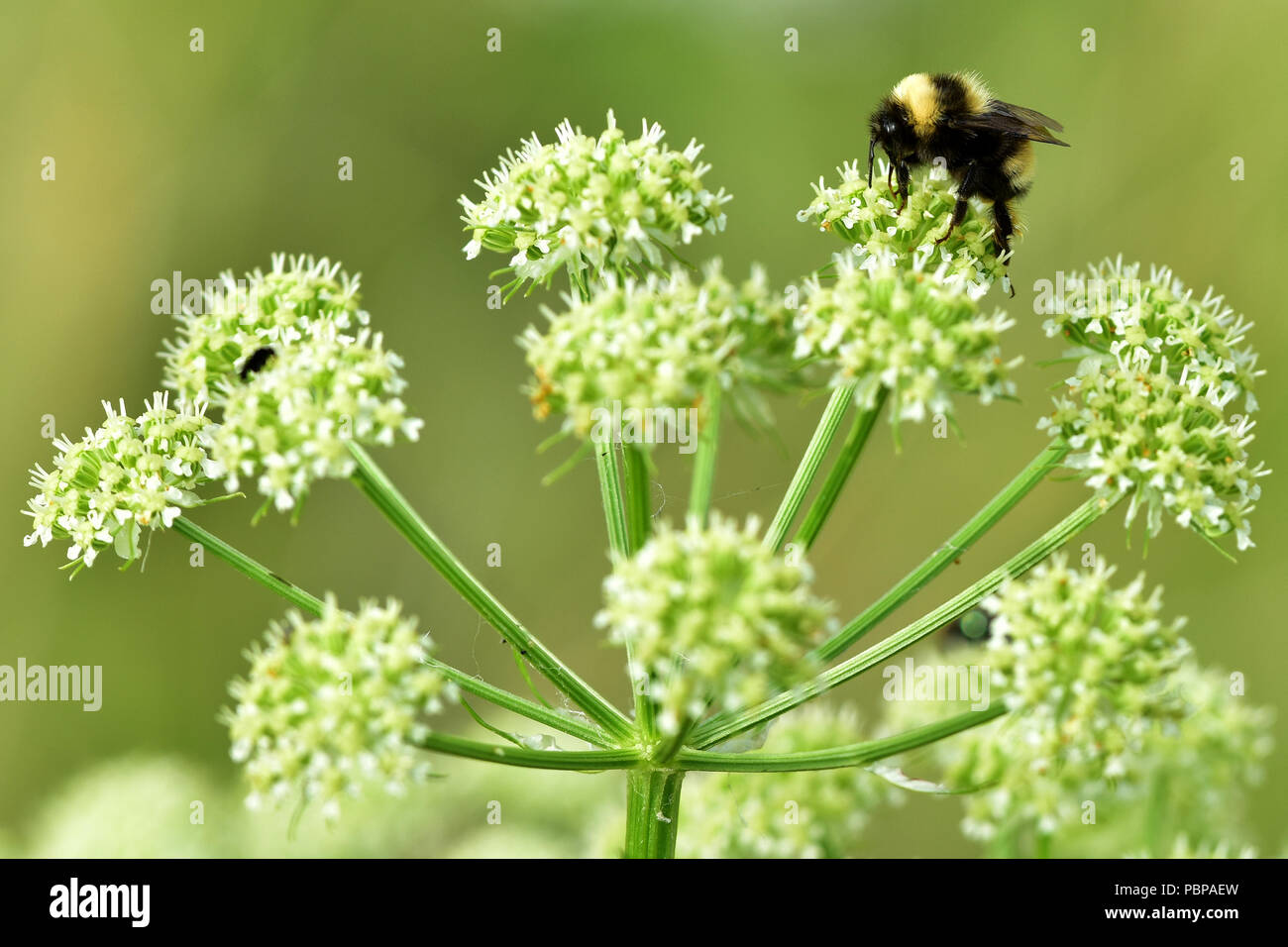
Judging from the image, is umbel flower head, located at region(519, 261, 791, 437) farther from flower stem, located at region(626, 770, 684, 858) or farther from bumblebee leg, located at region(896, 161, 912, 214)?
bumblebee leg, located at region(896, 161, 912, 214)

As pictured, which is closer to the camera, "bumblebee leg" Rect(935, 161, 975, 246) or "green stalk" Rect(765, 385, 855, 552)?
"green stalk" Rect(765, 385, 855, 552)

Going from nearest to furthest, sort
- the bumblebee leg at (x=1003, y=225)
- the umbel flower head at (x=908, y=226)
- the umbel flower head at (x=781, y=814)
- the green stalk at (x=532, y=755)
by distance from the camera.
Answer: the green stalk at (x=532, y=755)
the umbel flower head at (x=908, y=226)
the bumblebee leg at (x=1003, y=225)
the umbel flower head at (x=781, y=814)

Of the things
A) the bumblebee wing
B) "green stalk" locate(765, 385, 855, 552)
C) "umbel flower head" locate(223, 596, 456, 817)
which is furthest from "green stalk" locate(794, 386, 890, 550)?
the bumblebee wing

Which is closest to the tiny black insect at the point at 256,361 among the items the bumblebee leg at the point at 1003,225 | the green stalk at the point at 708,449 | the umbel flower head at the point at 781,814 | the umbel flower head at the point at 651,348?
the umbel flower head at the point at 651,348

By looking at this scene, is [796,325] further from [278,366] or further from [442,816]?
[442,816]

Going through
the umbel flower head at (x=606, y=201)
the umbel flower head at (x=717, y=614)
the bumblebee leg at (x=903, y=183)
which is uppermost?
the bumblebee leg at (x=903, y=183)

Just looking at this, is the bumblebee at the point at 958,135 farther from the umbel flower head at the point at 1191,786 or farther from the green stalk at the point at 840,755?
the green stalk at the point at 840,755
